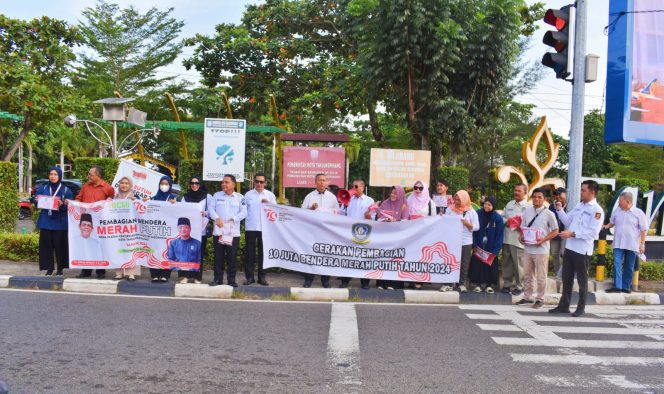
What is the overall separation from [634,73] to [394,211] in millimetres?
6944

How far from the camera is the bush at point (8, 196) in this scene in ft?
40.8

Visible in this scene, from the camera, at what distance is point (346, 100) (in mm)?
21516

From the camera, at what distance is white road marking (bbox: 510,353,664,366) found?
550 cm

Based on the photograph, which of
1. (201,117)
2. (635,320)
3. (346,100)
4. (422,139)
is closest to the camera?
(635,320)

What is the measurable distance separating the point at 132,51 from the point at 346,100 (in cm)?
1661

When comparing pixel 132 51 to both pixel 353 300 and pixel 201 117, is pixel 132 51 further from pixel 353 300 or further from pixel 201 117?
pixel 353 300

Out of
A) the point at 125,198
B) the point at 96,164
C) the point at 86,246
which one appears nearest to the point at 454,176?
the point at 125,198

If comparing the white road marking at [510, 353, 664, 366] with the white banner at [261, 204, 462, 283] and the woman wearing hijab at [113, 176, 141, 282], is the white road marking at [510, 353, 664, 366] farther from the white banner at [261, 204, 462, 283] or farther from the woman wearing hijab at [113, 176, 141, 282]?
the woman wearing hijab at [113, 176, 141, 282]

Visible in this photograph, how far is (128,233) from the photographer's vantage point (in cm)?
953

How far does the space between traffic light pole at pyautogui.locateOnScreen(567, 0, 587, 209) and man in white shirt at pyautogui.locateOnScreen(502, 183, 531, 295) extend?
35.9 inches

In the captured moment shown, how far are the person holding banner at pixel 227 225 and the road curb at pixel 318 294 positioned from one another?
40.1 inches

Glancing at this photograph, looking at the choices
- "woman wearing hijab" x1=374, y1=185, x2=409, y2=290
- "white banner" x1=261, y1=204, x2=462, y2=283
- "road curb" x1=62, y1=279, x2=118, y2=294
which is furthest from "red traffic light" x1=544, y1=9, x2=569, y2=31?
"road curb" x1=62, y1=279, x2=118, y2=294

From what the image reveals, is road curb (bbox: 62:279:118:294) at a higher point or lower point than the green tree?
lower

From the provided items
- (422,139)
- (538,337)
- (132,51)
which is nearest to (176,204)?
(538,337)
